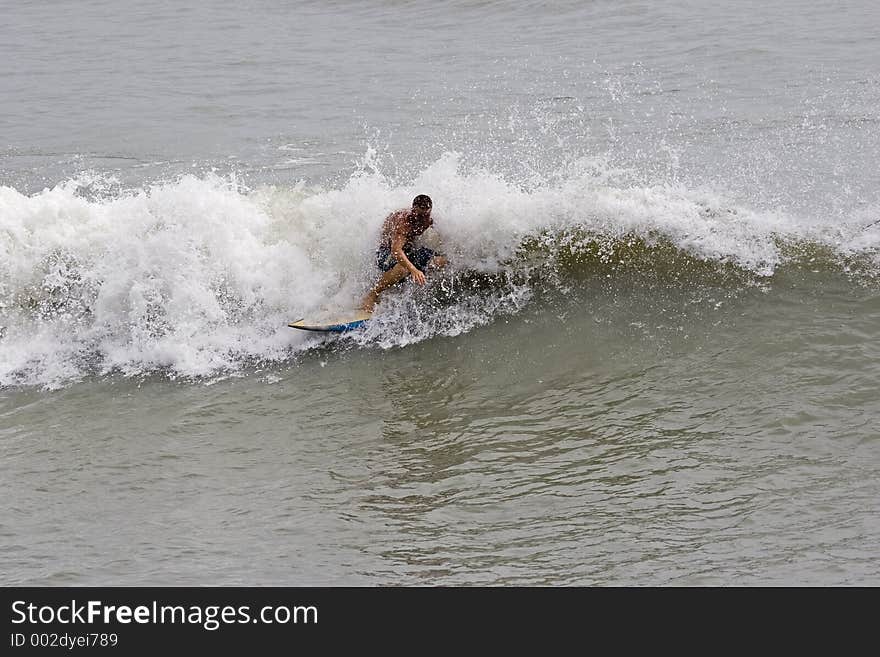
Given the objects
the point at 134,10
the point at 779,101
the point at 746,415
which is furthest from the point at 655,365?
the point at 134,10

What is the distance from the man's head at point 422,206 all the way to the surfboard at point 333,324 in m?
1.00

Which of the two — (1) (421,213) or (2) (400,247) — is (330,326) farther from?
(1) (421,213)

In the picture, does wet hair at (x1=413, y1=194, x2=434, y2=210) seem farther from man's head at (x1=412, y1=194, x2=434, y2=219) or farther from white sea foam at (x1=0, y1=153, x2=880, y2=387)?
white sea foam at (x1=0, y1=153, x2=880, y2=387)

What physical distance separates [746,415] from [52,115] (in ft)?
44.0

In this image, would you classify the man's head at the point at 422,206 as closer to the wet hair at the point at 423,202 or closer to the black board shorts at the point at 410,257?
the wet hair at the point at 423,202

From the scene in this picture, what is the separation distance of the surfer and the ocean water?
0.17m

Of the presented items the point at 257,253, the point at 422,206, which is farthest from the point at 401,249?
the point at 257,253

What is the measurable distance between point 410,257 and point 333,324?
973mm

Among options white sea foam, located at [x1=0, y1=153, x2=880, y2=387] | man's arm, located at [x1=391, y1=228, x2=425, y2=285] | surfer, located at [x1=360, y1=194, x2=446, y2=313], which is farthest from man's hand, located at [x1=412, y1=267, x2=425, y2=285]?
white sea foam, located at [x1=0, y1=153, x2=880, y2=387]

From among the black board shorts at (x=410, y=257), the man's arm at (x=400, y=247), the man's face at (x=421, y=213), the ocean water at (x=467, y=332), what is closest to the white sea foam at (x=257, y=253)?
the ocean water at (x=467, y=332)

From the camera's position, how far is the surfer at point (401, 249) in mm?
8531

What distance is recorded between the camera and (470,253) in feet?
29.8

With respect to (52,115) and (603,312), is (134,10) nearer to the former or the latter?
(52,115)

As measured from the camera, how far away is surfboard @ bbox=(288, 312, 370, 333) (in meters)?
8.36
